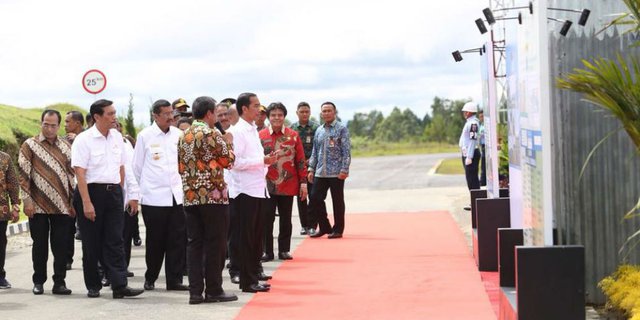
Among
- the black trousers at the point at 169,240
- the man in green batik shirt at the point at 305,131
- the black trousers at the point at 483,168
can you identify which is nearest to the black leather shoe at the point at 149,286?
the black trousers at the point at 169,240

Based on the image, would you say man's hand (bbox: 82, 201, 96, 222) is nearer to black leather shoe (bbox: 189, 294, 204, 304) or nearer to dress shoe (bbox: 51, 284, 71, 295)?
dress shoe (bbox: 51, 284, 71, 295)

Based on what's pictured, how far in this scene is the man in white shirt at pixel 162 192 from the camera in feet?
34.8

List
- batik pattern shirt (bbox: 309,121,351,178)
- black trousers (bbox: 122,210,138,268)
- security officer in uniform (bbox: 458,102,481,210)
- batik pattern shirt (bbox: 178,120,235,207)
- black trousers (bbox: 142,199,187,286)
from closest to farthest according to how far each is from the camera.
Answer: batik pattern shirt (bbox: 178,120,235,207) < black trousers (bbox: 142,199,187,286) < black trousers (bbox: 122,210,138,268) < batik pattern shirt (bbox: 309,121,351,178) < security officer in uniform (bbox: 458,102,481,210)

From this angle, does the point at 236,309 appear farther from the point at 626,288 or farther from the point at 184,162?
the point at 626,288

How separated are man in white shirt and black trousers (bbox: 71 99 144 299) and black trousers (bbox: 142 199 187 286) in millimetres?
406

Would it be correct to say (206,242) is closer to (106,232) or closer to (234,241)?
(106,232)

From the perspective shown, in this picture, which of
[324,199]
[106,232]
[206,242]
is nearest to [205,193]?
[206,242]

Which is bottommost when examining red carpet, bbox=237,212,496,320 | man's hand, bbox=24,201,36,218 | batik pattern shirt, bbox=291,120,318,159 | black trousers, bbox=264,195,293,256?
red carpet, bbox=237,212,496,320

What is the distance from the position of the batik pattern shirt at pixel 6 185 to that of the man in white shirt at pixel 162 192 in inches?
57.5

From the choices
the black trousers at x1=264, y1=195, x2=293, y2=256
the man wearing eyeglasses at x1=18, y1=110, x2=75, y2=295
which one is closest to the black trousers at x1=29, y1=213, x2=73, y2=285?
the man wearing eyeglasses at x1=18, y1=110, x2=75, y2=295

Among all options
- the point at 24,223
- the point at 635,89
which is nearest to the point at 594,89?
the point at 635,89

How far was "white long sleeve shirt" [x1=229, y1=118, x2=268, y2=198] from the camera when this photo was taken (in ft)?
33.8

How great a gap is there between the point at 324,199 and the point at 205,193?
6.20 m

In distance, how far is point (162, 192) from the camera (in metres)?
10.6
